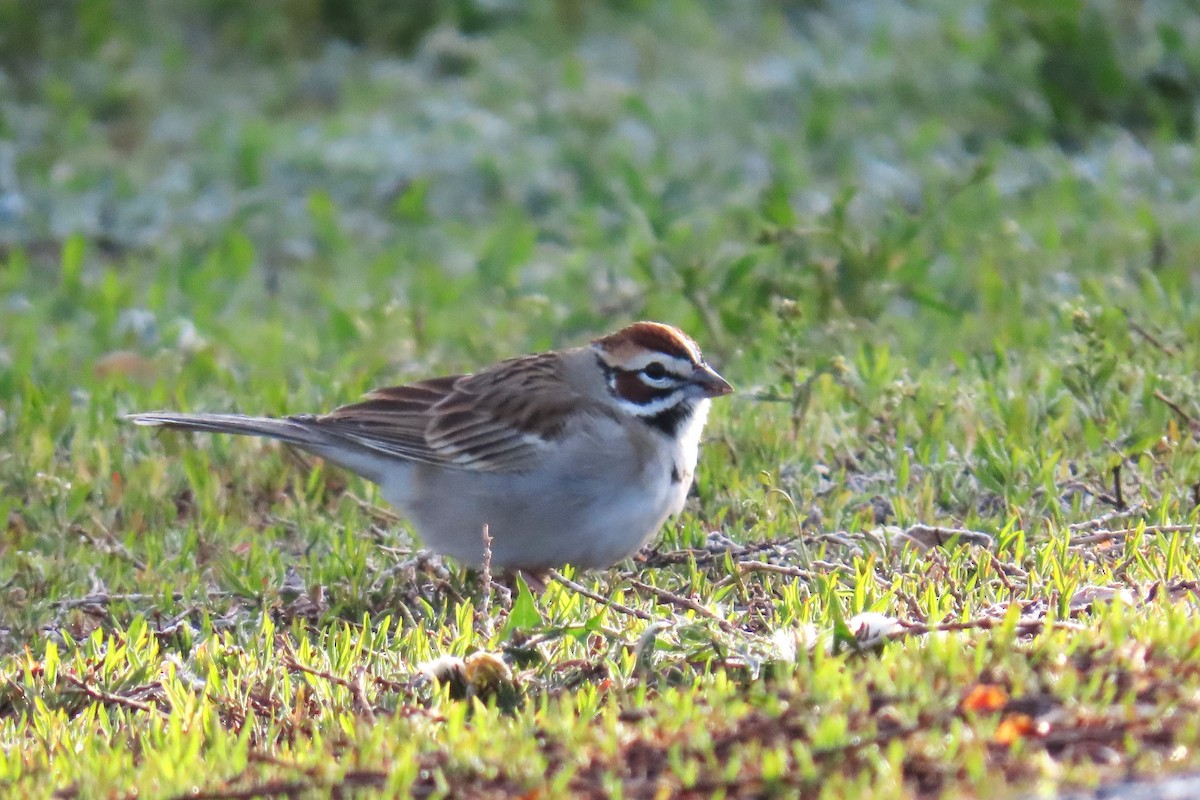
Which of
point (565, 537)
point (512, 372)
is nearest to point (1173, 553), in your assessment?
point (565, 537)

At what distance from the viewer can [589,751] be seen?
404cm

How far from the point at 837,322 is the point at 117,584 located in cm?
357

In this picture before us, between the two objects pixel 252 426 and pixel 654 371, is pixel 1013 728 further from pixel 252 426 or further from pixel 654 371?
pixel 252 426

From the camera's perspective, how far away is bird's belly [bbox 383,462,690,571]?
235 inches

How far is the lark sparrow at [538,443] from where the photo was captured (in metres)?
6.06

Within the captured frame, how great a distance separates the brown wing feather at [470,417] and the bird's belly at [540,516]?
103 mm

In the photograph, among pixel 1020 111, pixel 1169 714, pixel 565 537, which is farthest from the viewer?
pixel 1020 111

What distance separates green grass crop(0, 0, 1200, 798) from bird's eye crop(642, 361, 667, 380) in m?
0.54

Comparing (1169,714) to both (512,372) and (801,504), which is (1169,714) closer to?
(801,504)

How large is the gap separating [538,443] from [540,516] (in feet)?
1.01

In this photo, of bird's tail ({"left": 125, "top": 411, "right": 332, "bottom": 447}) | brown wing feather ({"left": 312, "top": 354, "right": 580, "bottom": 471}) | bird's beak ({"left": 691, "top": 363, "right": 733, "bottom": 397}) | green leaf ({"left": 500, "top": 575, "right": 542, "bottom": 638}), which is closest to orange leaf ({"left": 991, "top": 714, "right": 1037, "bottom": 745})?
green leaf ({"left": 500, "top": 575, "right": 542, "bottom": 638})

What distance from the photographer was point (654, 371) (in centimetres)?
643

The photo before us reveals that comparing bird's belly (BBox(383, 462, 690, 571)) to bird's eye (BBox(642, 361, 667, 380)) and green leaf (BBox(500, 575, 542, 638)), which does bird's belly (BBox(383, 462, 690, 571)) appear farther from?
green leaf (BBox(500, 575, 542, 638))

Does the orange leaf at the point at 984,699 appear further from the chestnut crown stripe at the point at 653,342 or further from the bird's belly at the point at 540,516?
the chestnut crown stripe at the point at 653,342
